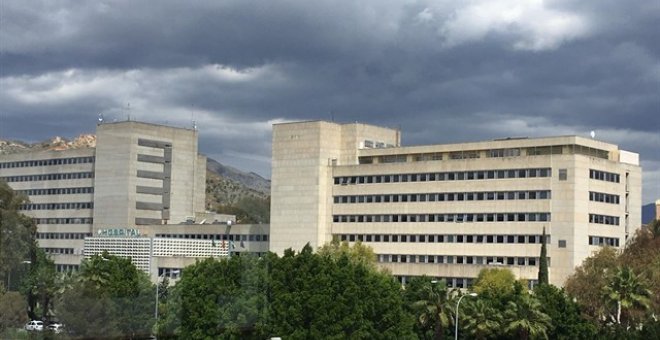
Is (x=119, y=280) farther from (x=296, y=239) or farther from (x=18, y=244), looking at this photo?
(x=296, y=239)

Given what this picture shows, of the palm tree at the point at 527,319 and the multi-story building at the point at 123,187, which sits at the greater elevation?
the multi-story building at the point at 123,187

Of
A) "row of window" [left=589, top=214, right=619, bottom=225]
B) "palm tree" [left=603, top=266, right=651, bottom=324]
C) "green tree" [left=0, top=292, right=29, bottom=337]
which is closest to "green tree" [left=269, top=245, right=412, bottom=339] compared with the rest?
"palm tree" [left=603, top=266, right=651, bottom=324]

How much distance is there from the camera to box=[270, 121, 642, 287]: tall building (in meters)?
104

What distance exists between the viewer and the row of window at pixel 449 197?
105 meters

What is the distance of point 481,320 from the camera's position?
7019 cm

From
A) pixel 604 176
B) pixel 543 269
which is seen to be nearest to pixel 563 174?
pixel 604 176

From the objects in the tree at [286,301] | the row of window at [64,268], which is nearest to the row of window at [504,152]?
the tree at [286,301]

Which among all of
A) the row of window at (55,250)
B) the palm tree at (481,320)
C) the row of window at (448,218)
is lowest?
the palm tree at (481,320)

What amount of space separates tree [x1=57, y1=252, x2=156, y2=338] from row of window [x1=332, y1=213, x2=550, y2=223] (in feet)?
163

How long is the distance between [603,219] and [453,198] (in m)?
16.3

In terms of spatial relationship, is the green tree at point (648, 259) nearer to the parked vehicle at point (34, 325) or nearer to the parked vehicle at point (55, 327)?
the parked vehicle at point (55, 327)

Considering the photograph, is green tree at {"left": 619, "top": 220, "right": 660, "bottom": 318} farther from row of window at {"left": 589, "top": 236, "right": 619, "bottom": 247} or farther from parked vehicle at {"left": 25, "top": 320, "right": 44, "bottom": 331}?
parked vehicle at {"left": 25, "top": 320, "right": 44, "bottom": 331}

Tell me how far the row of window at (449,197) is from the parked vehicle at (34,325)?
71818 mm

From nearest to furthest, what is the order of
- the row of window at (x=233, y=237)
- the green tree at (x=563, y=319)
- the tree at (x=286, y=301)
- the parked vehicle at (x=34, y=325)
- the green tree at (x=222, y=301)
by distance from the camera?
1. the parked vehicle at (x=34, y=325)
2. the green tree at (x=222, y=301)
3. the tree at (x=286, y=301)
4. the green tree at (x=563, y=319)
5. the row of window at (x=233, y=237)
